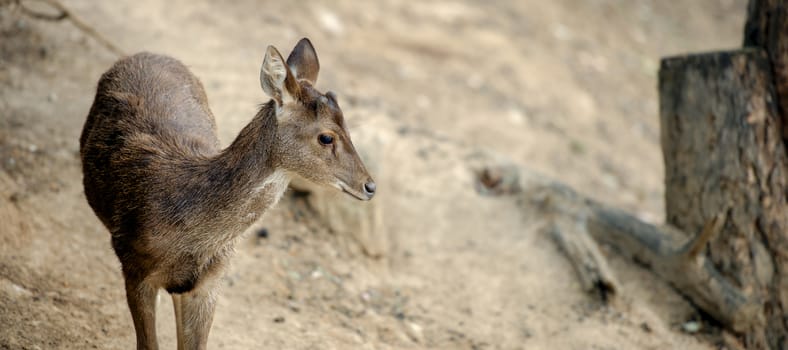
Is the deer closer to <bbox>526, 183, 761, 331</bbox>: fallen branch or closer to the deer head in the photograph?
the deer head

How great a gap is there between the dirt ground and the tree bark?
1611mm

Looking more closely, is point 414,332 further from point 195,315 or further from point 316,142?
point 316,142

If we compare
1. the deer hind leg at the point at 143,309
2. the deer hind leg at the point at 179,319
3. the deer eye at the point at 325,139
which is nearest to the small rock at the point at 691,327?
the deer eye at the point at 325,139

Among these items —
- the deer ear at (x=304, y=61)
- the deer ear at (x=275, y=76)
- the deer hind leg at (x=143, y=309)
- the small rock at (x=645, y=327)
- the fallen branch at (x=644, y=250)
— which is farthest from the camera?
the small rock at (x=645, y=327)

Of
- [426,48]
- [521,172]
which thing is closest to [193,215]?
[521,172]

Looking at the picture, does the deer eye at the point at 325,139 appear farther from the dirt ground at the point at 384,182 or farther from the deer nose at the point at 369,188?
the dirt ground at the point at 384,182

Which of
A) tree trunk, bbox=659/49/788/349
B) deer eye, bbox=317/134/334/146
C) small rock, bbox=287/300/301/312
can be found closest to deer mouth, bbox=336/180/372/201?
deer eye, bbox=317/134/334/146

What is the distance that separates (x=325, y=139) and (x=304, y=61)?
0.51 meters

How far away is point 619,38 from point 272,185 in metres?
9.92

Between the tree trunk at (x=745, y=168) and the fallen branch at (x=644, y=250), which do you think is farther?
the fallen branch at (x=644, y=250)

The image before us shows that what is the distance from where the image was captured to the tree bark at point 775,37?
5281 millimetres

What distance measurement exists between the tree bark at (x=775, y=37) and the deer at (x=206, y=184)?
317 centimetres

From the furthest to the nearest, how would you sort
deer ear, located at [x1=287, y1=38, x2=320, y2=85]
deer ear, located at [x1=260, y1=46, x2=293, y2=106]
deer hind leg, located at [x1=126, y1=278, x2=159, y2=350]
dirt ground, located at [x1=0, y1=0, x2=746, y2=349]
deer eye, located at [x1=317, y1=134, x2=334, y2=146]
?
dirt ground, located at [x1=0, y1=0, x2=746, y2=349]
deer ear, located at [x1=287, y1=38, x2=320, y2=85]
deer hind leg, located at [x1=126, y1=278, x2=159, y2=350]
deer eye, located at [x1=317, y1=134, x2=334, y2=146]
deer ear, located at [x1=260, y1=46, x2=293, y2=106]

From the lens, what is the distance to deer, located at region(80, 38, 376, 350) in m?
3.81
